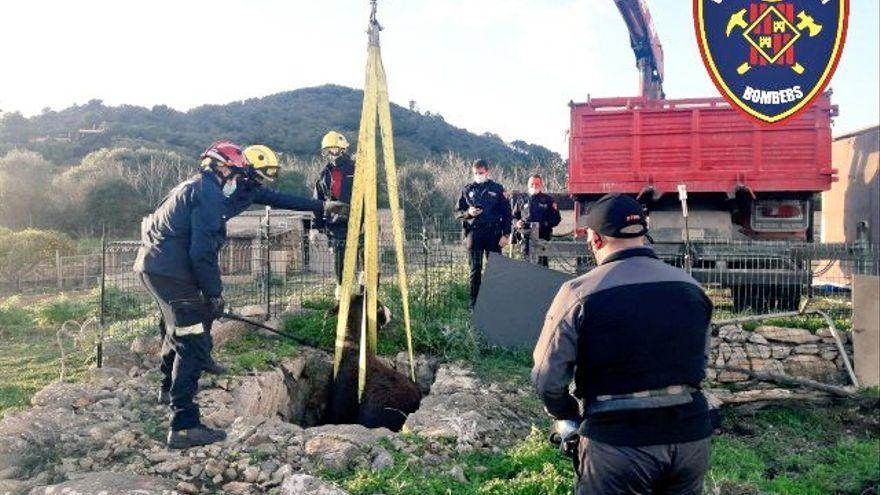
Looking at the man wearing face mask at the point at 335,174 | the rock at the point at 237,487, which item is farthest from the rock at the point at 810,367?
the rock at the point at 237,487

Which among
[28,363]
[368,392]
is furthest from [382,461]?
[28,363]

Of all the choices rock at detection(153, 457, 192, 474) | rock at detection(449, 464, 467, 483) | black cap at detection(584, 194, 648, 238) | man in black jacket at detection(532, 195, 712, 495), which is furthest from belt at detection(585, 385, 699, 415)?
rock at detection(153, 457, 192, 474)

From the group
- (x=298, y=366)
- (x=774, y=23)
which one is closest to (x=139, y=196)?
(x=298, y=366)

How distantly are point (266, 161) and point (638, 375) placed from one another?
11.8 feet

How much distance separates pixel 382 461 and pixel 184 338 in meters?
1.56

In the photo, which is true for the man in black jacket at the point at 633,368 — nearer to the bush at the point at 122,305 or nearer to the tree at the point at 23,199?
the bush at the point at 122,305

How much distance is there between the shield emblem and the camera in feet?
15.8

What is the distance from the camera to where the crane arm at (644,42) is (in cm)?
1272

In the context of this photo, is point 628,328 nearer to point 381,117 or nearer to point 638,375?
point 638,375

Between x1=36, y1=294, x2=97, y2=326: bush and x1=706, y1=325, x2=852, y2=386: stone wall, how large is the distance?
797 cm

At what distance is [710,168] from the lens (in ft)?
30.1

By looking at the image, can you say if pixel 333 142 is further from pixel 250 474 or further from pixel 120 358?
pixel 250 474

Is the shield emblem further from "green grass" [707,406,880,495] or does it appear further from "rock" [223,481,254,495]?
"rock" [223,481,254,495]

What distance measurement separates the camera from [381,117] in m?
5.76
